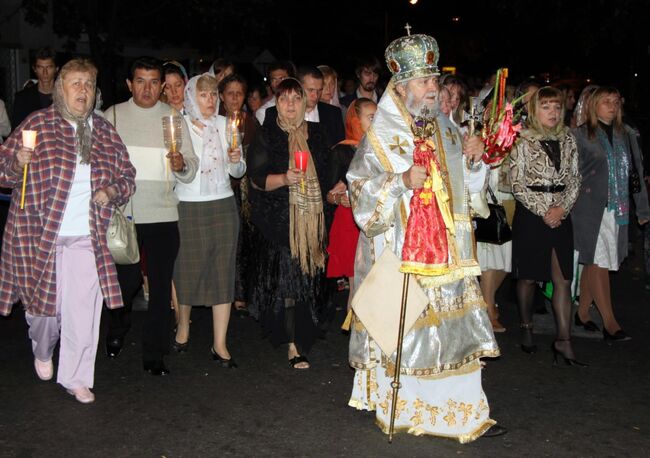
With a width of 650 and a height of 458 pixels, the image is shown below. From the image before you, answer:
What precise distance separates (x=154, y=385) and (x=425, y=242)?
245cm

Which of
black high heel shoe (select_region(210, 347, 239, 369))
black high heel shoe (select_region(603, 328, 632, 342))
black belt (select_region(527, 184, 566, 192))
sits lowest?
black high heel shoe (select_region(210, 347, 239, 369))

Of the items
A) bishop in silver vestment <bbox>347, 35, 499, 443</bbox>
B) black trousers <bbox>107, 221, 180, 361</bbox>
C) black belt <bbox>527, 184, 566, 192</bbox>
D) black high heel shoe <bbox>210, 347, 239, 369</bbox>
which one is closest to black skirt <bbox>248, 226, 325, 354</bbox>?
black high heel shoe <bbox>210, 347, 239, 369</bbox>

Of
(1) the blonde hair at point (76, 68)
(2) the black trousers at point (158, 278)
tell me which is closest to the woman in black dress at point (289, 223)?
(2) the black trousers at point (158, 278)

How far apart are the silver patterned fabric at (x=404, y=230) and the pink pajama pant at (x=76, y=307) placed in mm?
1890

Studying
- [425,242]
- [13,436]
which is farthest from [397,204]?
[13,436]

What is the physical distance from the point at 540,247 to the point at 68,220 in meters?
3.48

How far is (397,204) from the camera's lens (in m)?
Answer: 5.34

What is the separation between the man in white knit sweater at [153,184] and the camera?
21.7 feet

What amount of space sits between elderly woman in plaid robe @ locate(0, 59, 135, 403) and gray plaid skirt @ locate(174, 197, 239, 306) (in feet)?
2.62

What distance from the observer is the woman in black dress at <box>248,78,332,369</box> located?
681cm

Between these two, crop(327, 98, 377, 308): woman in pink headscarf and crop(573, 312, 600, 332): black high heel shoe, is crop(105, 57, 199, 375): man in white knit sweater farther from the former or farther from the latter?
crop(573, 312, 600, 332): black high heel shoe

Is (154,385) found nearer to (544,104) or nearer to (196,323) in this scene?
(196,323)

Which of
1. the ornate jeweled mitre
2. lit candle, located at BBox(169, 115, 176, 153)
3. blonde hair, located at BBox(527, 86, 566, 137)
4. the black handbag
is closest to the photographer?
the ornate jeweled mitre

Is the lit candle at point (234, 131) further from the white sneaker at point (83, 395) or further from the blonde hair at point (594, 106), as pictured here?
the blonde hair at point (594, 106)
